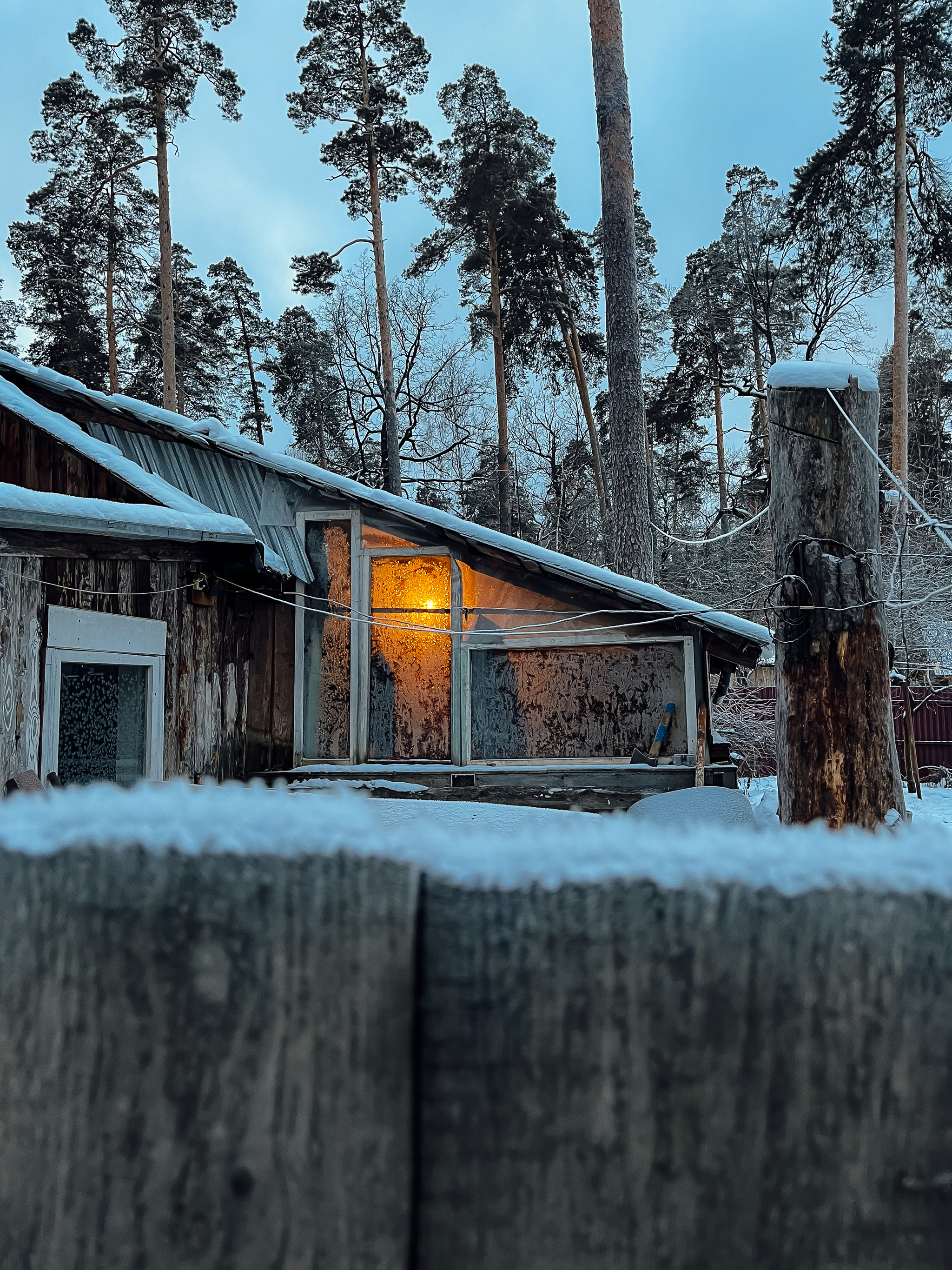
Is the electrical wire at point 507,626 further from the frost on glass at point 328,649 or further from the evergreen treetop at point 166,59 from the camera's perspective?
the evergreen treetop at point 166,59

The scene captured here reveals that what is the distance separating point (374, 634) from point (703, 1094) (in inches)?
358

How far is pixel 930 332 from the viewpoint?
23859 mm

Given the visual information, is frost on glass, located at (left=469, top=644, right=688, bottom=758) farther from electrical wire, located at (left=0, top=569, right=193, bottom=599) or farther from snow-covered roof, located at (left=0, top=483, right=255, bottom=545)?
snow-covered roof, located at (left=0, top=483, right=255, bottom=545)

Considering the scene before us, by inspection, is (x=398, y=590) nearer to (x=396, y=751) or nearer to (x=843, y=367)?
(x=396, y=751)

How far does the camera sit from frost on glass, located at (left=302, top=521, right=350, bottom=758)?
946 centimetres

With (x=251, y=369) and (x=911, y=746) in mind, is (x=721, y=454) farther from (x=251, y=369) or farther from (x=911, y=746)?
(x=251, y=369)

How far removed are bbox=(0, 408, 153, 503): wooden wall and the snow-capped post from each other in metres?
5.72

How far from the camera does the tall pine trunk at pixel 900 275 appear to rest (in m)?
15.4

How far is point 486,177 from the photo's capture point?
64.4ft

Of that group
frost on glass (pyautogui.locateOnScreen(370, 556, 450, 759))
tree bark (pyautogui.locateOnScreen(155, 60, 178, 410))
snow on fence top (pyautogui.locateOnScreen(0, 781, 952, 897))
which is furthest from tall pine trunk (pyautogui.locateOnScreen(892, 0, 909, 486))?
snow on fence top (pyautogui.locateOnScreen(0, 781, 952, 897))

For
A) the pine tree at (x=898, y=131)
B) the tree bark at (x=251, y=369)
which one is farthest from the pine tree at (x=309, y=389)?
the pine tree at (x=898, y=131)

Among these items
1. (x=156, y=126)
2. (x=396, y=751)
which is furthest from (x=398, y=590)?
(x=156, y=126)

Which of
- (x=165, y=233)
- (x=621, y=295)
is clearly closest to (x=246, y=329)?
(x=165, y=233)

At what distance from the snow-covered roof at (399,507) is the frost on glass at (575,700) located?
2.63 ft
